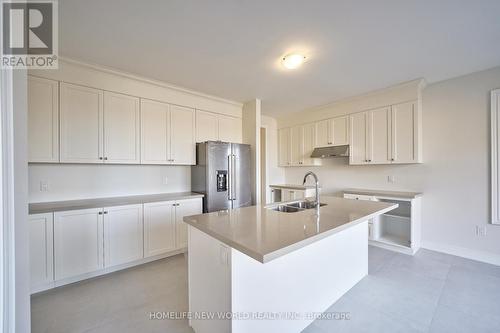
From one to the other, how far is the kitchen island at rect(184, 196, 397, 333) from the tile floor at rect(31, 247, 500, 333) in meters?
0.29

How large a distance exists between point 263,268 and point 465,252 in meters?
3.30

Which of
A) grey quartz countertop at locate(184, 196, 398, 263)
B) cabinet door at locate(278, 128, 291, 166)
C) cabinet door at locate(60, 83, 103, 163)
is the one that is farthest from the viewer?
cabinet door at locate(278, 128, 291, 166)

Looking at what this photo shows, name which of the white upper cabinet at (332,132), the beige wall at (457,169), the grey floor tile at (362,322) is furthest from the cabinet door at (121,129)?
the beige wall at (457,169)

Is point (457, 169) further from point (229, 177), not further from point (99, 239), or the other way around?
point (99, 239)

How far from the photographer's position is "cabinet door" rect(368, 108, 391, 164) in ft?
10.8

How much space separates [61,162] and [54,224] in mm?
713

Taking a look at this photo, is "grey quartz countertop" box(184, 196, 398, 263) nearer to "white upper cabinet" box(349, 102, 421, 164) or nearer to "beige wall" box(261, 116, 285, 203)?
"white upper cabinet" box(349, 102, 421, 164)

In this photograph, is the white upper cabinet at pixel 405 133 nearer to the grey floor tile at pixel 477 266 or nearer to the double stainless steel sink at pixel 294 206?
the grey floor tile at pixel 477 266

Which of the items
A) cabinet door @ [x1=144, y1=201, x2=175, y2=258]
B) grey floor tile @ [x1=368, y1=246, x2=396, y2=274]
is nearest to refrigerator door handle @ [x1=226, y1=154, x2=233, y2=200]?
cabinet door @ [x1=144, y1=201, x2=175, y2=258]

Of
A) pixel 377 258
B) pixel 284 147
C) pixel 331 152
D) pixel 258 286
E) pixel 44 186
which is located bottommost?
pixel 377 258

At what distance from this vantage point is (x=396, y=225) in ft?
11.3

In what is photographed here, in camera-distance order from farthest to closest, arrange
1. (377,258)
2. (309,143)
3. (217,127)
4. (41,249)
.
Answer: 1. (309,143)
2. (217,127)
3. (377,258)
4. (41,249)

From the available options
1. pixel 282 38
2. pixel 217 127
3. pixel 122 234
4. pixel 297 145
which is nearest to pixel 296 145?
pixel 297 145

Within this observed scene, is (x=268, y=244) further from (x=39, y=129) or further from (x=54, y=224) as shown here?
(x=39, y=129)
